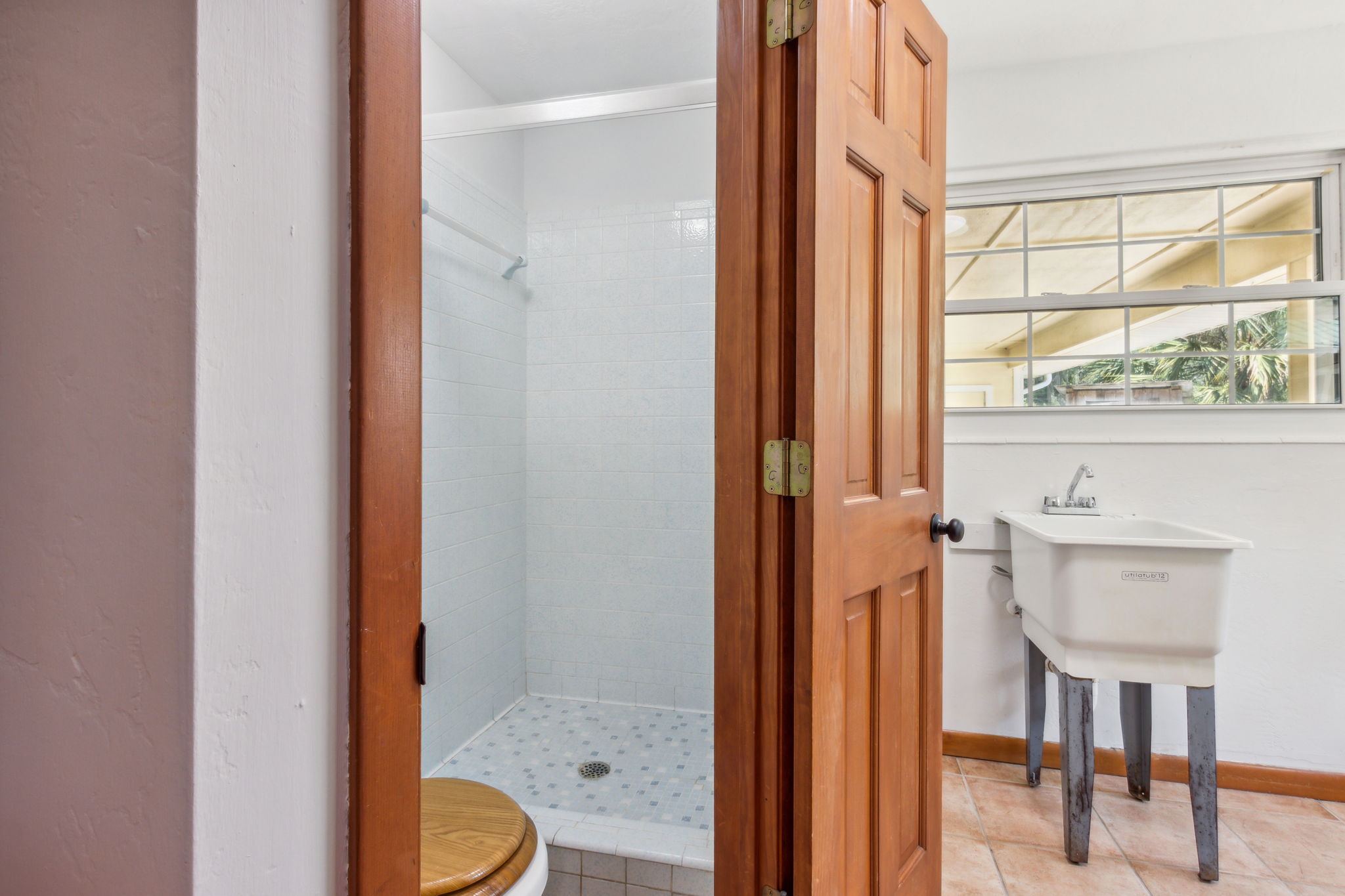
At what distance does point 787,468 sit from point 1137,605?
115 cm

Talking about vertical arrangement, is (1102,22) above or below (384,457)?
above

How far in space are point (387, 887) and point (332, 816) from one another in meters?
0.08

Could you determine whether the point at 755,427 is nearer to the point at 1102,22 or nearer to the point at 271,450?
the point at 271,450

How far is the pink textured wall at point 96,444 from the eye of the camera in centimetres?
38

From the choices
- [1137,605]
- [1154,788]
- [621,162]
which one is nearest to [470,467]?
[621,162]

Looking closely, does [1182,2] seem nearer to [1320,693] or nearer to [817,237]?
[817,237]

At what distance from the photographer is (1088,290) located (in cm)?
210

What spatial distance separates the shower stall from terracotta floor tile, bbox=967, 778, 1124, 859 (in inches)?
32.2

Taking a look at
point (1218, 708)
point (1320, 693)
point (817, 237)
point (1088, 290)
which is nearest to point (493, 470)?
point (817, 237)

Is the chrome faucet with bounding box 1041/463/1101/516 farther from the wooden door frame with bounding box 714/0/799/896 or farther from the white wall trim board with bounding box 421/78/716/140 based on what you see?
the white wall trim board with bounding box 421/78/716/140

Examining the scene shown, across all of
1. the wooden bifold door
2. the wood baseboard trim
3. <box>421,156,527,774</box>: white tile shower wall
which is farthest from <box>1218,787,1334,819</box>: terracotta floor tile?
<box>421,156,527,774</box>: white tile shower wall

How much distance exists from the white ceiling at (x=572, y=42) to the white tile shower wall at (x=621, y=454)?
0.44m

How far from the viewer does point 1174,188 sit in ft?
6.66

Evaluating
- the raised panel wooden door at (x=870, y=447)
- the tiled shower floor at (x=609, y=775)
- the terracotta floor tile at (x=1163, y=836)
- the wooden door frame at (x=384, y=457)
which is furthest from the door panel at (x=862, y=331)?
the terracotta floor tile at (x=1163, y=836)
